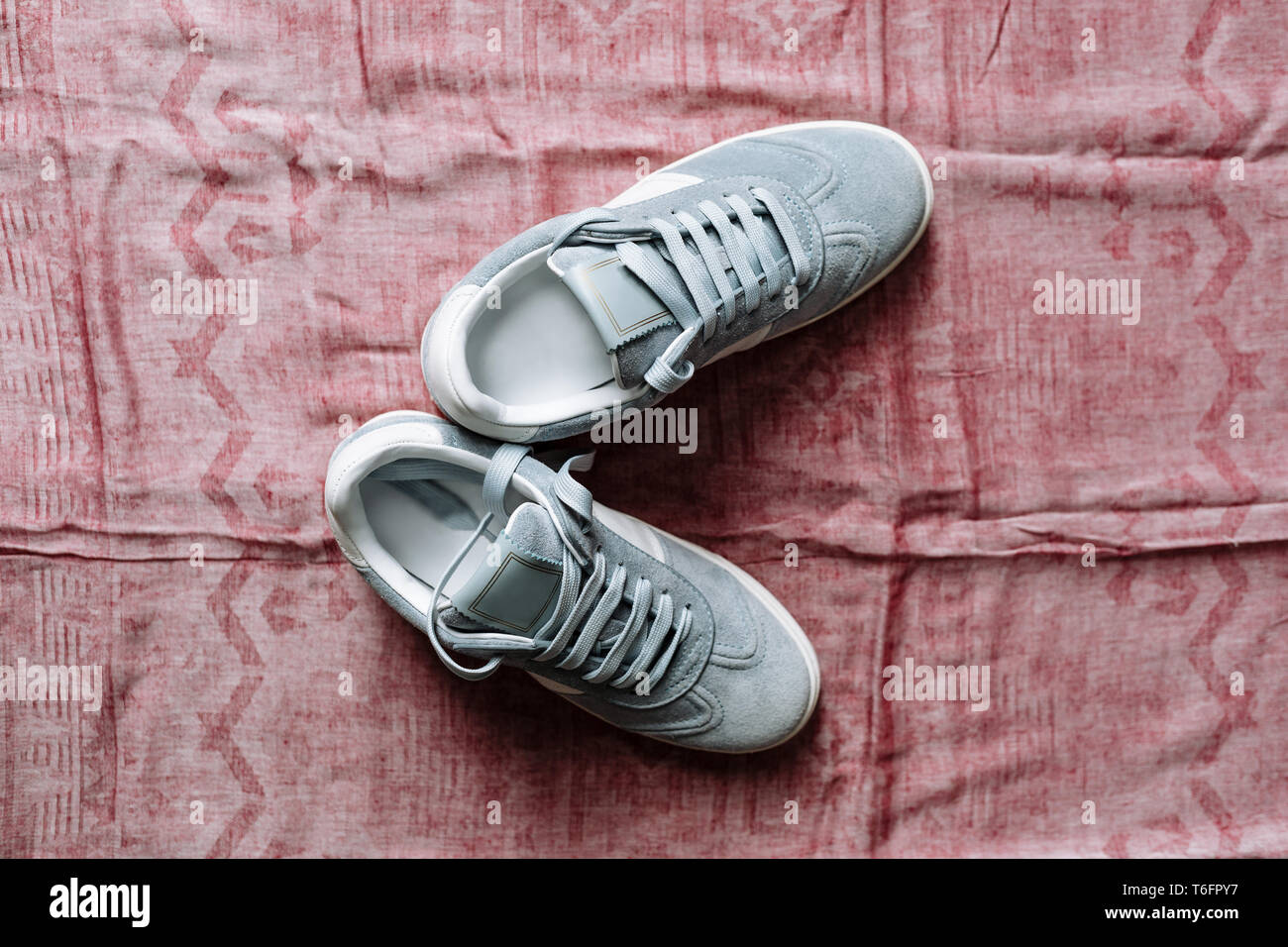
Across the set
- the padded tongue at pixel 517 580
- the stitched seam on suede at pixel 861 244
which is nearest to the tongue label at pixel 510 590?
the padded tongue at pixel 517 580

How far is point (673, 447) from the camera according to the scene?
2.36 ft

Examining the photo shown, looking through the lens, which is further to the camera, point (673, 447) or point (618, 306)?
point (673, 447)

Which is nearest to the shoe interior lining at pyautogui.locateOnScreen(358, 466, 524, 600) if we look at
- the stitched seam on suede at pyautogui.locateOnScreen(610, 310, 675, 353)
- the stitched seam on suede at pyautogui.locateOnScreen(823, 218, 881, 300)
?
the stitched seam on suede at pyautogui.locateOnScreen(610, 310, 675, 353)

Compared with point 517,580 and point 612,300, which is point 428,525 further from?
point 612,300

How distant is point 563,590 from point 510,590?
0.04 metres

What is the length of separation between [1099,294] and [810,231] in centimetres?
28

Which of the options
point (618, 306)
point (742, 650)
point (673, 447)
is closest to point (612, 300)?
point (618, 306)

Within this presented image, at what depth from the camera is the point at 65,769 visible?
732 millimetres

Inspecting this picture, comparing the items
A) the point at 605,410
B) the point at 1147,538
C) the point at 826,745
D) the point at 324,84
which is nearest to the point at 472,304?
the point at 605,410

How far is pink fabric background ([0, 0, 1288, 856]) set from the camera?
707mm

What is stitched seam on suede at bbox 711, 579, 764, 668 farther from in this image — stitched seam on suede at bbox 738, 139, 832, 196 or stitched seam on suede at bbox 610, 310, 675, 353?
stitched seam on suede at bbox 738, 139, 832, 196

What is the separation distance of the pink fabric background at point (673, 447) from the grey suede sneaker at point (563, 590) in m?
Answer: 0.05

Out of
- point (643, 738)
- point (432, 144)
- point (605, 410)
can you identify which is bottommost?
point (643, 738)
